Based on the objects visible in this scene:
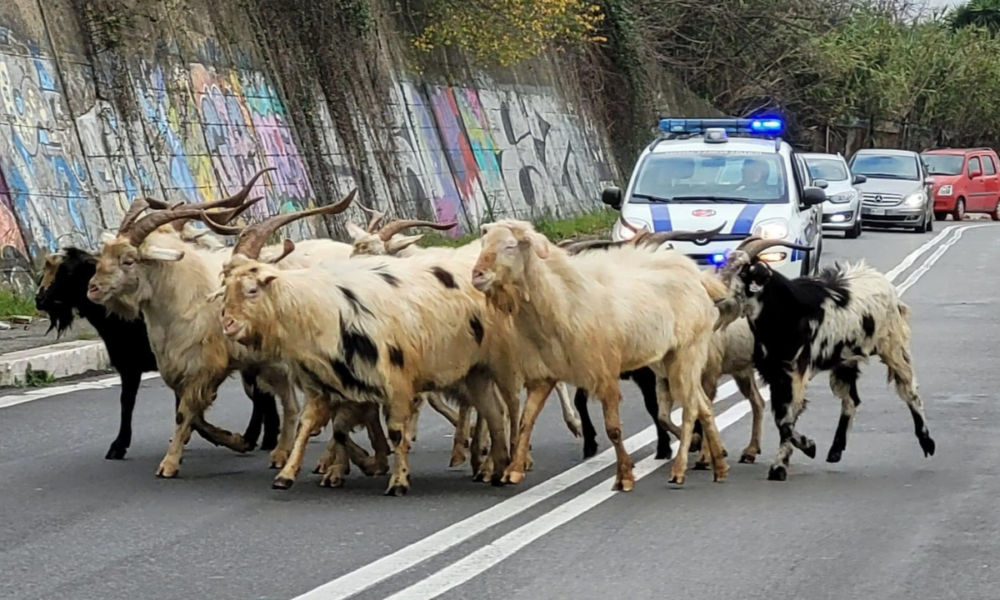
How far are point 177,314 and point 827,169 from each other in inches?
1004

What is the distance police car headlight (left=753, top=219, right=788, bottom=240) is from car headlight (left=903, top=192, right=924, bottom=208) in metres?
19.0

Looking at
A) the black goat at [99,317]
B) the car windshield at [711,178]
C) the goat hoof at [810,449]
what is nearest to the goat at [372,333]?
the black goat at [99,317]

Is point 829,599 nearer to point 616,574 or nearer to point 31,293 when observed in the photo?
point 616,574

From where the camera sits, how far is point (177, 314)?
10.4 m

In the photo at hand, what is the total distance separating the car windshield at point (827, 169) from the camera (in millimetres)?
33562

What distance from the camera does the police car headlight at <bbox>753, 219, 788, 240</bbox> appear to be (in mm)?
17094

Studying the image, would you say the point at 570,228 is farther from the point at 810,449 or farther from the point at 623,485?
the point at 623,485

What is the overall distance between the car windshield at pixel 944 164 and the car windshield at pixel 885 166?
5540 millimetres

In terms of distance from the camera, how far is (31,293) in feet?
56.4

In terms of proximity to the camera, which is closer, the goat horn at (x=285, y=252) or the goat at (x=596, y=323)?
the goat at (x=596, y=323)

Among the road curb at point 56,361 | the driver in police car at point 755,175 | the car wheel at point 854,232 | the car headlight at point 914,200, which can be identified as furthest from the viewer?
the car headlight at point 914,200

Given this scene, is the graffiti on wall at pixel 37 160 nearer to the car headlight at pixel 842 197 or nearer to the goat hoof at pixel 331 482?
the goat hoof at pixel 331 482

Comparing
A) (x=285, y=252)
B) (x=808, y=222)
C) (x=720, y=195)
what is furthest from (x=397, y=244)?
(x=808, y=222)

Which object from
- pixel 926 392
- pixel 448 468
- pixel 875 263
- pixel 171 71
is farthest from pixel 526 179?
pixel 448 468
